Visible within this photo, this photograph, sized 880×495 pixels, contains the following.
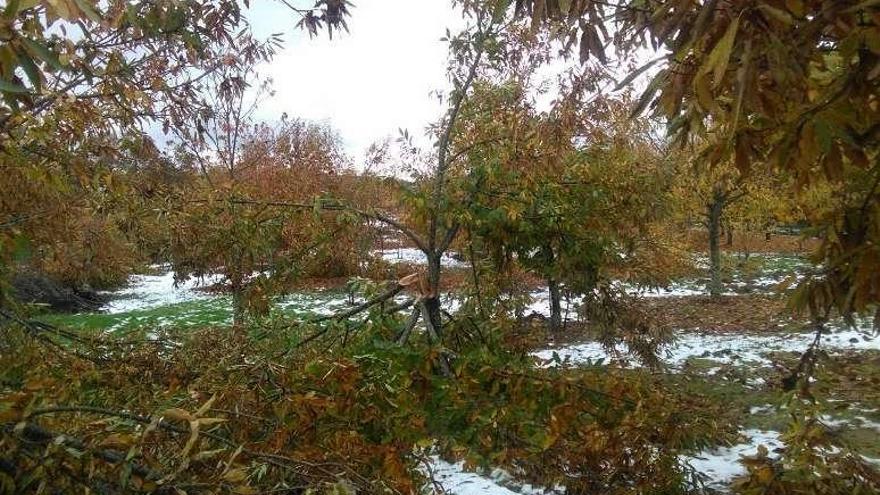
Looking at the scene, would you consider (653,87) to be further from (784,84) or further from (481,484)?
(481,484)

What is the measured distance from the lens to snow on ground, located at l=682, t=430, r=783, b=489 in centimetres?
542

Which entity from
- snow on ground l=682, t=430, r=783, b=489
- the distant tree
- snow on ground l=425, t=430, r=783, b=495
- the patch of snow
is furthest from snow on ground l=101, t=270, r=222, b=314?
the distant tree

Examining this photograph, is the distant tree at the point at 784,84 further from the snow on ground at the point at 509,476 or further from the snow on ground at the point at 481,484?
the snow on ground at the point at 481,484

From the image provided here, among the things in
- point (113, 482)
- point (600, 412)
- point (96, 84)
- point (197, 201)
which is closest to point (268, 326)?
point (197, 201)

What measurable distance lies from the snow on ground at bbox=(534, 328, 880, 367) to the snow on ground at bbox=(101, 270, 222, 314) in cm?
1082

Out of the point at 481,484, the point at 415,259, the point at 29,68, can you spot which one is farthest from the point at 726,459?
the point at 415,259

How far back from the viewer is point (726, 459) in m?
5.95

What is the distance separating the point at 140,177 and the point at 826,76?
14.8 ft

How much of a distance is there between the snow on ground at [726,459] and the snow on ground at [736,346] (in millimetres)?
3378

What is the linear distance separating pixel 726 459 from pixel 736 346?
5.86 meters

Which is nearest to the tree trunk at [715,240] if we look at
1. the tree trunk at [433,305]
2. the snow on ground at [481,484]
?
the snow on ground at [481,484]

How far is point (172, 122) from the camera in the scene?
171 inches

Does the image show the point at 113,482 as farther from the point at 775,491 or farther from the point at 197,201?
the point at 197,201

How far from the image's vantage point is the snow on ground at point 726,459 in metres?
5.42
